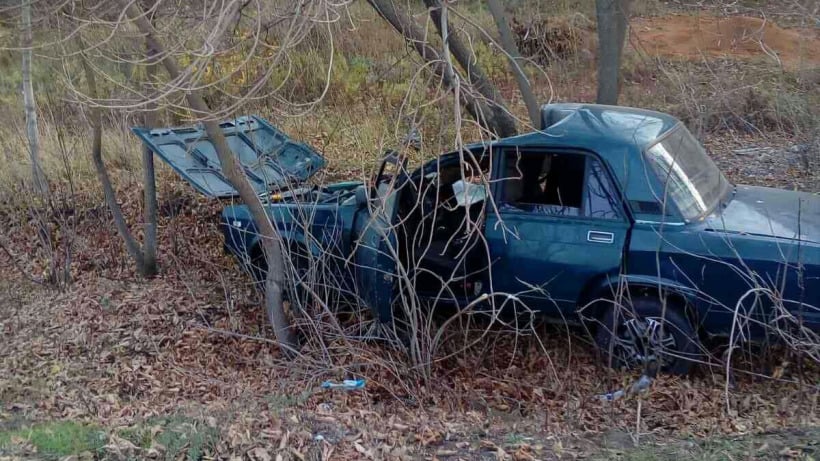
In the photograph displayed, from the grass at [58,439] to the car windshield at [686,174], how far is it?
366 centimetres

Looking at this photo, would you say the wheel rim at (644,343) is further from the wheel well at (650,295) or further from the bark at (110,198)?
the bark at (110,198)

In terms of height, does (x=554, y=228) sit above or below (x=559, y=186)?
below

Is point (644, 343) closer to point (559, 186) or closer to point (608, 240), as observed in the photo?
point (608, 240)

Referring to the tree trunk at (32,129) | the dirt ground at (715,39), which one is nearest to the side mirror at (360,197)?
the tree trunk at (32,129)

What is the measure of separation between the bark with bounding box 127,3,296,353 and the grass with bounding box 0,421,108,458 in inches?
61.3

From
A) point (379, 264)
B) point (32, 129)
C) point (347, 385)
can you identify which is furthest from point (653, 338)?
point (32, 129)

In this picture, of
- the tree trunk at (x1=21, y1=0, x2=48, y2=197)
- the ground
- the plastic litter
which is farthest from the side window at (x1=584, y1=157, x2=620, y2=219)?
the tree trunk at (x1=21, y1=0, x2=48, y2=197)

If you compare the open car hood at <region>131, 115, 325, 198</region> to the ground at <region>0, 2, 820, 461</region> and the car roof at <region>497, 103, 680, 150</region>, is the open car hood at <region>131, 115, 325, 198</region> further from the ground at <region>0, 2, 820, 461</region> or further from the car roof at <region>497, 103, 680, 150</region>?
the car roof at <region>497, 103, 680, 150</region>

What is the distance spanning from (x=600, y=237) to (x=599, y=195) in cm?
28

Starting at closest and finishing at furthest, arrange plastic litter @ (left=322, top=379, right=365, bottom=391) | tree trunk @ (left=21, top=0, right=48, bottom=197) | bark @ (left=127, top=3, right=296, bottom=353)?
plastic litter @ (left=322, top=379, right=365, bottom=391) → bark @ (left=127, top=3, right=296, bottom=353) → tree trunk @ (left=21, top=0, right=48, bottom=197)

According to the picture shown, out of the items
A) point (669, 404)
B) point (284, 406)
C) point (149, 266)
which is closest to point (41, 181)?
point (149, 266)

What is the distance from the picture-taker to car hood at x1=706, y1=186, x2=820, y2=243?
495cm

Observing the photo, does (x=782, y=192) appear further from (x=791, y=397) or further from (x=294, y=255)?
(x=294, y=255)

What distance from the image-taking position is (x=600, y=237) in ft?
16.9
